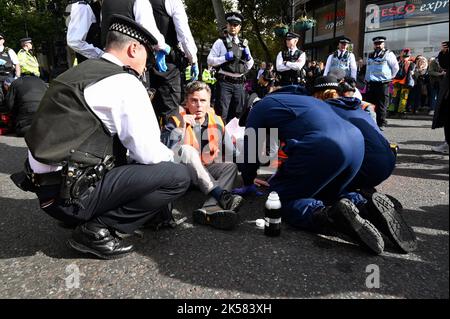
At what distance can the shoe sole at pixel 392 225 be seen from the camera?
2.10 m

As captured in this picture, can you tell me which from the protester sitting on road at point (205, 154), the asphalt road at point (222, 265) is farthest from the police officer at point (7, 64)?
the protester sitting on road at point (205, 154)

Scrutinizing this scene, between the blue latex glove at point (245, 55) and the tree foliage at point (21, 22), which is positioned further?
the tree foliage at point (21, 22)

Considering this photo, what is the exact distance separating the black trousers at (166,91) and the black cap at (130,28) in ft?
4.67

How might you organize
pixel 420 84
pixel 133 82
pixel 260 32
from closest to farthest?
1. pixel 133 82
2. pixel 420 84
3. pixel 260 32

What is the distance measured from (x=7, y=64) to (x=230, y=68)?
561 centimetres

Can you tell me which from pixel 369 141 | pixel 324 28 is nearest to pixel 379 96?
pixel 369 141

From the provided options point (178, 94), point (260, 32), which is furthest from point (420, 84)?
point (260, 32)

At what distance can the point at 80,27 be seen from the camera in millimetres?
3479

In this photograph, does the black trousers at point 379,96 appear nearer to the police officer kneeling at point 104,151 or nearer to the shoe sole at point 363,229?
the shoe sole at point 363,229

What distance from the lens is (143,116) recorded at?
1943 mm

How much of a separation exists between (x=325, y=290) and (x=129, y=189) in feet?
3.95

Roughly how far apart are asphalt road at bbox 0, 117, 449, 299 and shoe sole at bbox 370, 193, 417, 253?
8 centimetres

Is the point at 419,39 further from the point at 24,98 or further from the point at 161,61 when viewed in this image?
the point at 24,98
